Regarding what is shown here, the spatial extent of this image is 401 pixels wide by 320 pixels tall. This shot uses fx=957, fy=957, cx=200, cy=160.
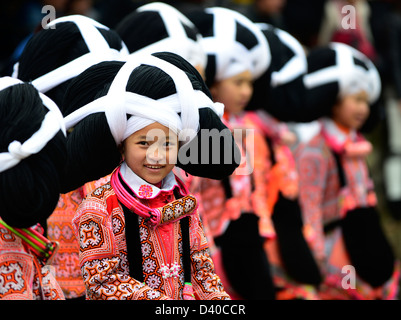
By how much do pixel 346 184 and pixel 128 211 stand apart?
3214 mm

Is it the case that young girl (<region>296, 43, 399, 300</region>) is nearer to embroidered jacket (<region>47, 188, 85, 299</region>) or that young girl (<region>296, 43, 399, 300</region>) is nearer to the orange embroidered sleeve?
embroidered jacket (<region>47, 188, 85, 299</region>)

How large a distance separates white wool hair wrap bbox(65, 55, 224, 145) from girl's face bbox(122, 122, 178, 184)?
0.10 feet

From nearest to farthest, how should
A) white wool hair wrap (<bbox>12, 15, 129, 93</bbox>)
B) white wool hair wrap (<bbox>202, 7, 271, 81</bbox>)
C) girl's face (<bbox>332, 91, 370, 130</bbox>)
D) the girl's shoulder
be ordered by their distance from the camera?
1. the girl's shoulder
2. white wool hair wrap (<bbox>12, 15, 129, 93</bbox>)
3. white wool hair wrap (<bbox>202, 7, 271, 81</bbox>)
4. girl's face (<bbox>332, 91, 370, 130</bbox>)

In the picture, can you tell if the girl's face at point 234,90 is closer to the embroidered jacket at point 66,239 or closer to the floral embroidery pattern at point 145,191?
the embroidered jacket at point 66,239

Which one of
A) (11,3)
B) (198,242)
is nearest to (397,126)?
(11,3)

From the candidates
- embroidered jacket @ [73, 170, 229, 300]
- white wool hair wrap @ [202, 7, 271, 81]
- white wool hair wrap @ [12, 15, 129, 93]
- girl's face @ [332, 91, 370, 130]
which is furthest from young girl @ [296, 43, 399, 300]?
embroidered jacket @ [73, 170, 229, 300]

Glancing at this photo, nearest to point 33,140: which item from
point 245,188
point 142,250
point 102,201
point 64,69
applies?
point 102,201

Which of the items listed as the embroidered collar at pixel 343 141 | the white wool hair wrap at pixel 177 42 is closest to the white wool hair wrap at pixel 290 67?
the embroidered collar at pixel 343 141

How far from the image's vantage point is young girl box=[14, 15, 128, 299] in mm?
4414

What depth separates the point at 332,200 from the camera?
6660 mm

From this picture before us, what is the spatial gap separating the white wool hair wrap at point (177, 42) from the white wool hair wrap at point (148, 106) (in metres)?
1.14

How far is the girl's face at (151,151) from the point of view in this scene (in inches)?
146
